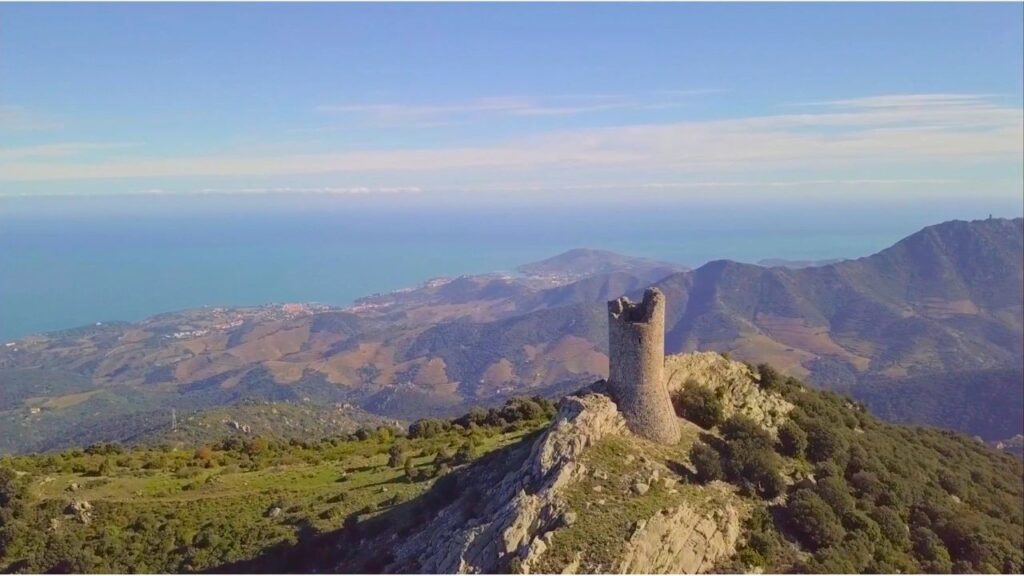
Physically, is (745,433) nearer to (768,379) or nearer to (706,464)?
(706,464)

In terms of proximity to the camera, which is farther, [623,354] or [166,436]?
[166,436]

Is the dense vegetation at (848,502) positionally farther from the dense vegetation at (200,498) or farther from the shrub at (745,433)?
the dense vegetation at (200,498)

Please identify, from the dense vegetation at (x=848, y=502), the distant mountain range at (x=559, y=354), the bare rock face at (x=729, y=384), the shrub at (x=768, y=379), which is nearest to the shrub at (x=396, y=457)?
the bare rock face at (x=729, y=384)

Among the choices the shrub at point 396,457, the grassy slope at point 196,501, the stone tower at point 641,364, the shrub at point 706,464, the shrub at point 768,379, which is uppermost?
the stone tower at point 641,364

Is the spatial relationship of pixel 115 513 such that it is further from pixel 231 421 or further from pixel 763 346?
pixel 763 346

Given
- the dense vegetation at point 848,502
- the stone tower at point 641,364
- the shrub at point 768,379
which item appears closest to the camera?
the dense vegetation at point 848,502

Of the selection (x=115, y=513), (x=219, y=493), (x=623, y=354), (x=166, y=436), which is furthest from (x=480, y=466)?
(x=166, y=436)
